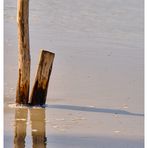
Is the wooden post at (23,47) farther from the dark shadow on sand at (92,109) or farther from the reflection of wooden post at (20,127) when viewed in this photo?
the dark shadow on sand at (92,109)

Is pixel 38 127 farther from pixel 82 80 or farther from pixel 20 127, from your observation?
pixel 82 80

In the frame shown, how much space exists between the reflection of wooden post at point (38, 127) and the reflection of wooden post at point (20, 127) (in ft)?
0.38

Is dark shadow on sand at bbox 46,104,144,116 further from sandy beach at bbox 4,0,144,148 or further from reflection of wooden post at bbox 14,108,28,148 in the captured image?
reflection of wooden post at bbox 14,108,28,148

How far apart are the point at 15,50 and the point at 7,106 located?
3629mm

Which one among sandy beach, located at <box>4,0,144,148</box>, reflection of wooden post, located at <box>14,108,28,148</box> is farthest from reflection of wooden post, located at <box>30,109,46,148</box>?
reflection of wooden post, located at <box>14,108,28,148</box>

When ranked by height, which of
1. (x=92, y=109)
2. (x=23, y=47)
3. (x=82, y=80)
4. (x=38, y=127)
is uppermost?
(x=23, y=47)

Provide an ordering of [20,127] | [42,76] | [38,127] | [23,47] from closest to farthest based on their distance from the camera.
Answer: [20,127] < [38,127] < [23,47] < [42,76]

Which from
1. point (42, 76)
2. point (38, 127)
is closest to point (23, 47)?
point (42, 76)

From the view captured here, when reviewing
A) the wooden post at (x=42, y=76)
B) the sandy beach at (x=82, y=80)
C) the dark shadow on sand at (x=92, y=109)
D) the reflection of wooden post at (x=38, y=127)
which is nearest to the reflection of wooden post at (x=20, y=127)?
the sandy beach at (x=82, y=80)

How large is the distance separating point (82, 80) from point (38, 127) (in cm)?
284

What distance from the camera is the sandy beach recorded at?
24.4 feet

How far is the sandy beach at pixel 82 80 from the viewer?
24.4 ft

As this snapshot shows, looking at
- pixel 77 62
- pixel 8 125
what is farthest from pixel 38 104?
pixel 77 62

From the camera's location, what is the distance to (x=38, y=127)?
25.0 feet
